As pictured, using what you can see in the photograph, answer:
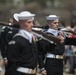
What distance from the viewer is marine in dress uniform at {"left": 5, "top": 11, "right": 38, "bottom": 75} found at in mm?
11180

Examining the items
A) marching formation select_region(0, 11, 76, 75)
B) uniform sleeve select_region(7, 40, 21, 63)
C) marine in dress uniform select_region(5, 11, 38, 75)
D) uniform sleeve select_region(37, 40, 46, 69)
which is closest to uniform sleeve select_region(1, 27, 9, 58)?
marching formation select_region(0, 11, 76, 75)

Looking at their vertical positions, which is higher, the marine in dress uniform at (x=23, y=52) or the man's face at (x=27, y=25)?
the man's face at (x=27, y=25)

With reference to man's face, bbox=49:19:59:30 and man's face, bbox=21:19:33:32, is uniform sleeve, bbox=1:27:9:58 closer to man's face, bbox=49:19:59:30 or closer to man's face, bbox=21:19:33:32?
man's face, bbox=49:19:59:30

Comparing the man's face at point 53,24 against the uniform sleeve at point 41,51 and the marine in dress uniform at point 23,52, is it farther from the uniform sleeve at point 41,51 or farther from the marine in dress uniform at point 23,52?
the marine in dress uniform at point 23,52

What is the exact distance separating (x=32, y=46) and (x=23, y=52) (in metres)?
0.24

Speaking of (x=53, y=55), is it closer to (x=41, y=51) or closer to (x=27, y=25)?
(x=41, y=51)

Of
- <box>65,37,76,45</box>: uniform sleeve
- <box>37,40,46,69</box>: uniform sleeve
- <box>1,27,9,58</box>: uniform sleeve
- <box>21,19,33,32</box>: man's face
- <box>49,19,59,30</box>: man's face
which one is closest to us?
<box>21,19,33,32</box>: man's face

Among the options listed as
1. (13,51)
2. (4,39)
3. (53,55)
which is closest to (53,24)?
(53,55)

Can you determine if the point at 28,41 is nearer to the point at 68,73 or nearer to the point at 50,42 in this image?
the point at 50,42

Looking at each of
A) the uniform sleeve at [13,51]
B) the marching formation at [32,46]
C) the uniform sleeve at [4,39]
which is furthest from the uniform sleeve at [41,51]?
the uniform sleeve at [13,51]

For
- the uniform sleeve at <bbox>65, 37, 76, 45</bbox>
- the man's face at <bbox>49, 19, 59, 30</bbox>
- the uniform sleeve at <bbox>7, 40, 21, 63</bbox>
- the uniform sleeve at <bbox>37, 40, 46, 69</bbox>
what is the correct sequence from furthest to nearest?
the uniform sleeve at <bbox>65, 37, 76, 45</bbox>, the man's face at <bbox>49, 19, 59, 30</bbox>, the uniform sleeve at <bbox>37, 40, 46, 69</bbox>, the uniform sleeve at <bbox>7, 40, 21, 63</bbox>

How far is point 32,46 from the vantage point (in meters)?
11.4

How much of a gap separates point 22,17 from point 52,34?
2573 mm

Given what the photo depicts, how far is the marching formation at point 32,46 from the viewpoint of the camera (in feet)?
36.9
